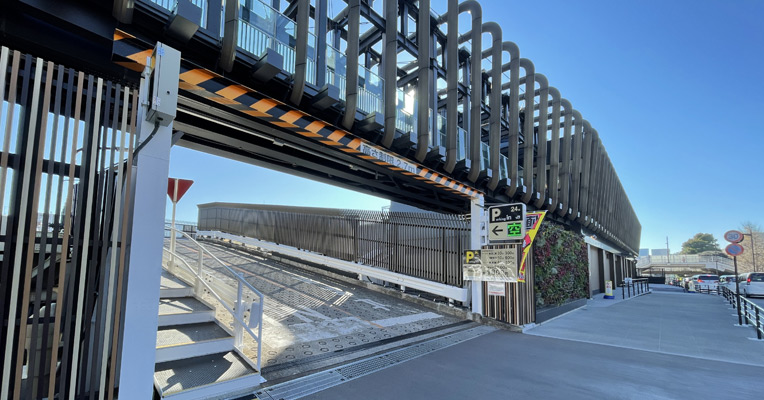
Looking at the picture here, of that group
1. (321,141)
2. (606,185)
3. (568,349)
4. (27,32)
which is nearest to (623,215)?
(606,185)

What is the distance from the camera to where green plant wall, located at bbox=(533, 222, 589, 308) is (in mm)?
10414

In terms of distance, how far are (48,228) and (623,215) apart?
40.1 meters

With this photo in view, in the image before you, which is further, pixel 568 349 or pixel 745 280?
pixel 745 280

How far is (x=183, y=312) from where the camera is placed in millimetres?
4922

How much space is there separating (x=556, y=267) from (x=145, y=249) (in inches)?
448

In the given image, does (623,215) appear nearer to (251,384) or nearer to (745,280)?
(745,280)

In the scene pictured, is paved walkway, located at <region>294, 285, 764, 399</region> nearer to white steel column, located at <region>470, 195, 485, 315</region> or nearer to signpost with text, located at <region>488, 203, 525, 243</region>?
white steel column, located at <region>470, 195, 485, 315</region>

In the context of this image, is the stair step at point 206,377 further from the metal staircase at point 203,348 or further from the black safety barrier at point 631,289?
the black safety barrier at point 631,289

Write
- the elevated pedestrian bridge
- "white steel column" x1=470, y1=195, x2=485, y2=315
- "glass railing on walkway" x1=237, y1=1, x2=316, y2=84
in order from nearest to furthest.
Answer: "glass railing on walkway" x1=237, y1=1, x2=316, y2=84
"white steel column" x1=470, y1=195, x2=485, y2=315
the elevated pedestrian bridge

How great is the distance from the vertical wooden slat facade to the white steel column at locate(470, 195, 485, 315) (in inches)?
310

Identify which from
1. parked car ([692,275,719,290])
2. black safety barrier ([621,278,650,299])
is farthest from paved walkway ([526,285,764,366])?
parked car ([692,275,719,290])

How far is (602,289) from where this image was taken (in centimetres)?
2228

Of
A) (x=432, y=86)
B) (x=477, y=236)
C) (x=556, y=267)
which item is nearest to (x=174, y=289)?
(x=477, y=236)

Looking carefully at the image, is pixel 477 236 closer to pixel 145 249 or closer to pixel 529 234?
pixel 529 234
